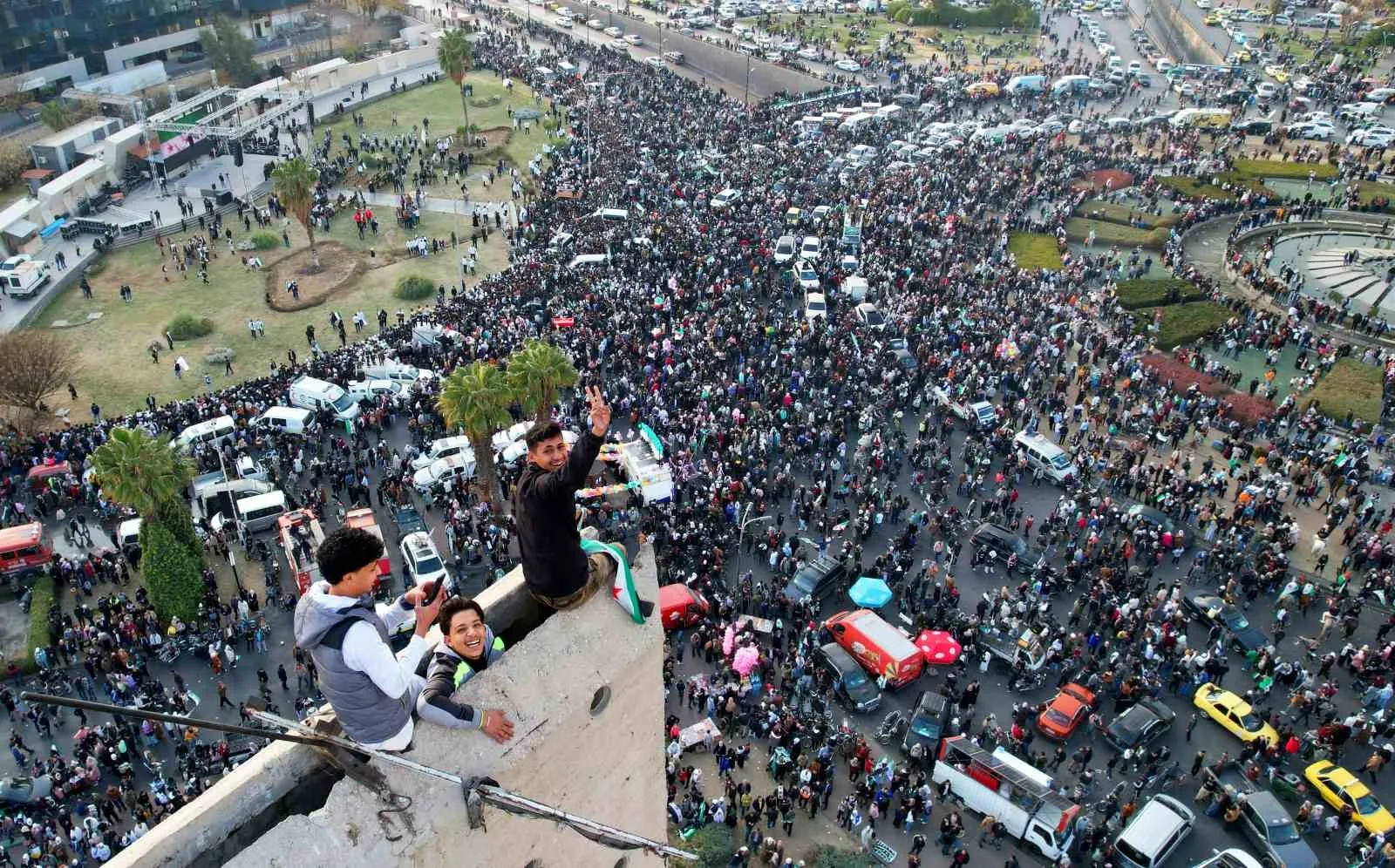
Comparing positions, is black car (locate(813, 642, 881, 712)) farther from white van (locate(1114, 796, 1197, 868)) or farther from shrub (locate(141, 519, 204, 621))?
shrub (locate(141, 519, 204, 621))

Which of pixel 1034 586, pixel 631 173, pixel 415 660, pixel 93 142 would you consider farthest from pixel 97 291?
pixel 415 660

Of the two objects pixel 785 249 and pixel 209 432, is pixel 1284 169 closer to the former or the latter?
pixel 785 249

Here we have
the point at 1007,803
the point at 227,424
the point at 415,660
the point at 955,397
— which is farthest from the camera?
the point at 955,397

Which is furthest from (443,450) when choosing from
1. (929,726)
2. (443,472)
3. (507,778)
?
(507,778)

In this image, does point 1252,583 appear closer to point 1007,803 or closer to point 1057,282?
point 1007,803

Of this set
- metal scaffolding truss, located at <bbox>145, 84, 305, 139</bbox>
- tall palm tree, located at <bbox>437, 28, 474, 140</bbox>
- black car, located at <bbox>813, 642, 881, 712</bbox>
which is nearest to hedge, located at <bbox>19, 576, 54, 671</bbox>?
black car, located at <bbox>813, 642, 881, 712</bbox>
